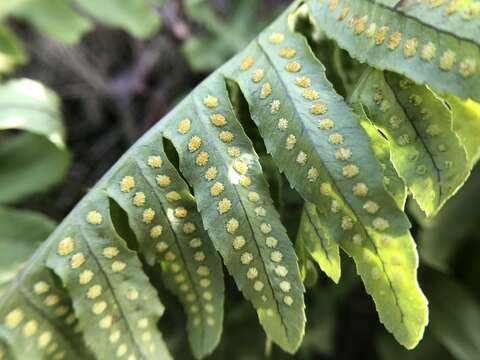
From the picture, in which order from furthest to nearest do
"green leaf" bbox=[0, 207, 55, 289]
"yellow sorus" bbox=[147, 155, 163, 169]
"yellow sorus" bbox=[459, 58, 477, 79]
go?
"green leaf" bbox=[0, 207, 55, 289] < "yellow sorus" bbox=[147, 155, 163, 169] < "yellow sorus" bbox=[459, 58, 477, 79]

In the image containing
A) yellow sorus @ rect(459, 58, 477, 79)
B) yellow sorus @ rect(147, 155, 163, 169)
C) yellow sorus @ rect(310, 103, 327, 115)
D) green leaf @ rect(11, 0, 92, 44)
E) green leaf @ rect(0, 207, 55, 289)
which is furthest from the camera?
green leaf @ rect(11, 0, 92, 44)

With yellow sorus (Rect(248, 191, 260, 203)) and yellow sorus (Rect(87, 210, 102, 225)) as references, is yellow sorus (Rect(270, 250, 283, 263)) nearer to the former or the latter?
yellow sorus (Rect(248, 191, 260, 203))

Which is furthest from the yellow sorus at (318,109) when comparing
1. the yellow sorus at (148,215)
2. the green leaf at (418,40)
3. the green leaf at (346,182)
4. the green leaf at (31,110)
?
the green leaf at (31,110)

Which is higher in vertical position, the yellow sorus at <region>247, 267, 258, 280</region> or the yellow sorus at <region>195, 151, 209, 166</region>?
the yellow sorus at <region>195, 151, 209, 166</region>

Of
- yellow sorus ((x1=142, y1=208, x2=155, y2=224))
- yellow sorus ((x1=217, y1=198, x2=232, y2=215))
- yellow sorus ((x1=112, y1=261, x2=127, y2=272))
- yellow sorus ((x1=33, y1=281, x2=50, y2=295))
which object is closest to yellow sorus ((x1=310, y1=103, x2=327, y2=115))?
yellow sorus ((x1=217, y1=198, x2=232, y2=215))

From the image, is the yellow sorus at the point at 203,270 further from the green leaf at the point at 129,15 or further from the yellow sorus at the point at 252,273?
the green leaf at the point at 129,15

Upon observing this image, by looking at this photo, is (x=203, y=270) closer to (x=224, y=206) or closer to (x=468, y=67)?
(x=224, y=206)

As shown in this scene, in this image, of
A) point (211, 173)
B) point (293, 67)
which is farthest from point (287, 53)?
point (211, 173)
